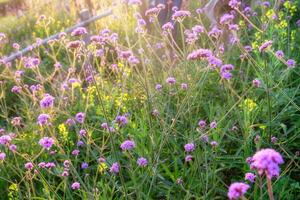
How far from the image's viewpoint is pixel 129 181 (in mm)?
2797

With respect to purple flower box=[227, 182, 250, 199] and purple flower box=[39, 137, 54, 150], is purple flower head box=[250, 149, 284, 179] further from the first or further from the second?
purple flower box=[39, 137, 54, 150]

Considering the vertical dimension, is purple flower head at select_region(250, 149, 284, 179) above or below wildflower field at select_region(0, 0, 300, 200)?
above

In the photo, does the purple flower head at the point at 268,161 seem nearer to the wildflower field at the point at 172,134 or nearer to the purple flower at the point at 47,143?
the wildflower field at the point at 172,134

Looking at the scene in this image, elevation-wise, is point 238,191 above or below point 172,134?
above

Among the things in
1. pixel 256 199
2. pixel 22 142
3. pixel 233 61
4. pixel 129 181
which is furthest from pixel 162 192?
pixel 233 61

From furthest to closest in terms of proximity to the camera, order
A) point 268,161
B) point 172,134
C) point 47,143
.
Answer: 1. point 172,134
2. point 47,143
3. point 268,161

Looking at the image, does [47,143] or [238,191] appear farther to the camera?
[47,143]

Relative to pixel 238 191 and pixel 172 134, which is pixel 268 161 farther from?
pixel 172 134

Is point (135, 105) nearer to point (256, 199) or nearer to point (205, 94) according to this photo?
point (205, 94)

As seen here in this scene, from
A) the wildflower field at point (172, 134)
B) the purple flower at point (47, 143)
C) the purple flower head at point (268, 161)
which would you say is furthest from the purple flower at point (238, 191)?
the purple flower at point (47, 143)

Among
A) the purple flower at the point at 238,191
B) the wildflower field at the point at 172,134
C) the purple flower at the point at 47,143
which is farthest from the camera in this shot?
the wildflower field at the point at 172,134

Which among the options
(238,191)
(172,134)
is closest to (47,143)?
(172,134)

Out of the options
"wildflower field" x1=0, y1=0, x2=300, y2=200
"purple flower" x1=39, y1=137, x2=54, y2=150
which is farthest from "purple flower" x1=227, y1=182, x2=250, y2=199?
"purple flower" x1=39, y1=137, x2=54, y2=150

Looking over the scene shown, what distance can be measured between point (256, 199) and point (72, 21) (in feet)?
22.0
